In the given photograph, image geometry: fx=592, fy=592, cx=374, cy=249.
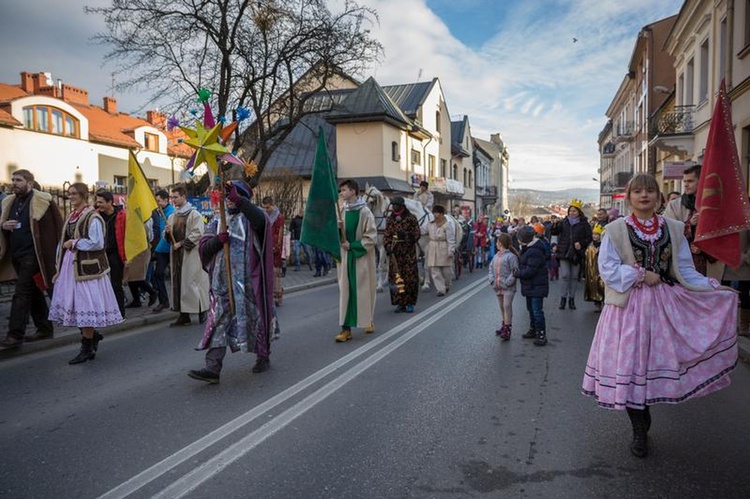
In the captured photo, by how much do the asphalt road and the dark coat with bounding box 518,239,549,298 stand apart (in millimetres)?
781

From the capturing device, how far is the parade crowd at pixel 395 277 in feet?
12.2

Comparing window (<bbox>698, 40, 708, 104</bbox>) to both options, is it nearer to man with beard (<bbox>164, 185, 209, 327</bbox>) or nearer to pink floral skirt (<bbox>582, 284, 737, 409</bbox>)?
man with beard (<bbox>164, 185, 209, 327</bbox>)

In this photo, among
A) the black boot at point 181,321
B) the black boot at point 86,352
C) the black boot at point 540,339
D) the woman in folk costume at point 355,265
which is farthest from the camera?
the black boot at point 181,321

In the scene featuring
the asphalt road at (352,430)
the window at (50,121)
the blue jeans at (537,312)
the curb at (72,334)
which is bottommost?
the asphalt road at (352,430)

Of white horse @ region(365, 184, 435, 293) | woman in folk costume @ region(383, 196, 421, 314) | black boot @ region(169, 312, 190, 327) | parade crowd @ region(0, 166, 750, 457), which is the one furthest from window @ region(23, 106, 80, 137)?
woman in folk costume @ region(383, 196, 421, 314)

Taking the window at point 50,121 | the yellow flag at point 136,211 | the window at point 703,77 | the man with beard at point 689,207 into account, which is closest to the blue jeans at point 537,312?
the man with beard at point 689,207

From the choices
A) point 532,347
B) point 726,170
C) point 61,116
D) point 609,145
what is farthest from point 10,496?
point 609,145

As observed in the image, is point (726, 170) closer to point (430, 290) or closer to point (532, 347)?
point (532, 347)

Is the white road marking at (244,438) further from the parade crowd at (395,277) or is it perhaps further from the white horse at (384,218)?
the white horse at (384,218)

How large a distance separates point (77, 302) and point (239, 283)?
2.08 meters

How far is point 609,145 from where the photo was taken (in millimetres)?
54938

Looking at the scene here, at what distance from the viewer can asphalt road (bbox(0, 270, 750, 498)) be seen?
3.45m

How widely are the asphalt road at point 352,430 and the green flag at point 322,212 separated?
4.33 ft

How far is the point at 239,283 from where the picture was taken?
18.8ft
